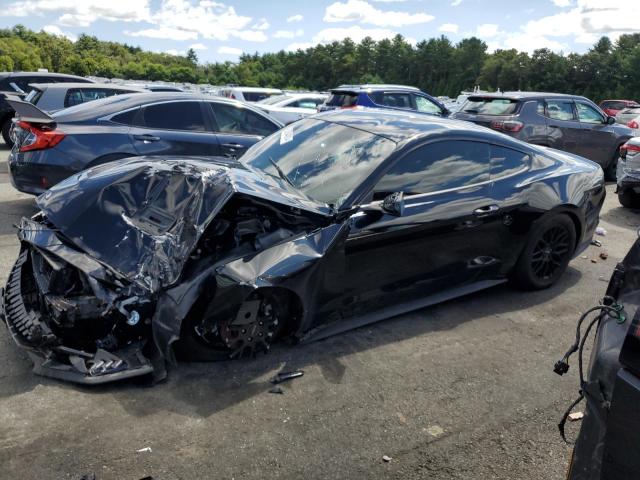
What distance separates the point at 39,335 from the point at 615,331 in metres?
2.94

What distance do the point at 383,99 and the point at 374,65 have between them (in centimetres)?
7033

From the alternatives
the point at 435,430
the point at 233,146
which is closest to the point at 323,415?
the point at 435,430

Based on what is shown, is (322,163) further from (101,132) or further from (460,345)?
(101,132)

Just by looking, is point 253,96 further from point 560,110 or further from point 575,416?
point 575,416

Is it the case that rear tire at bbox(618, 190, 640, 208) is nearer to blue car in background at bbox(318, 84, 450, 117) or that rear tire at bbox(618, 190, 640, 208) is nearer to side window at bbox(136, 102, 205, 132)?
blue car in background at bbox(318, 84, 450, 117)

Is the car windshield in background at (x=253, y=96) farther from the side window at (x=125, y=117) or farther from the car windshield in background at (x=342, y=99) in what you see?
the side window at (x=125, y=117)

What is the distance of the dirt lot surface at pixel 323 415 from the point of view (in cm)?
273

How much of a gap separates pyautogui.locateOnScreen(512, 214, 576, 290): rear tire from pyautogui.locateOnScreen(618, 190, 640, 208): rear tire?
4.70 metres

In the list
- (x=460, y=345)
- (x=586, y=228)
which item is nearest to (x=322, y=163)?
(x=460, y=345)

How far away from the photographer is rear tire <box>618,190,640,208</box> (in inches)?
358

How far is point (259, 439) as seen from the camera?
2922 mm

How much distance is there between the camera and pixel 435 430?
10.2ft

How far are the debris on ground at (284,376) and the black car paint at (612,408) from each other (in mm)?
1860

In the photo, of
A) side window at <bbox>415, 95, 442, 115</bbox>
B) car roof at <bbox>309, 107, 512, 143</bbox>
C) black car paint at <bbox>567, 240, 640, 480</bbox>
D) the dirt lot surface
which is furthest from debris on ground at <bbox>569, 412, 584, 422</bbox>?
side window at <bbox>415, 95, 442, 115</bbox>
